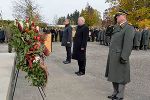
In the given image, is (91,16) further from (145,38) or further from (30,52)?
(30,52)

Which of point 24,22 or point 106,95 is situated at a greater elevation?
point 24,22

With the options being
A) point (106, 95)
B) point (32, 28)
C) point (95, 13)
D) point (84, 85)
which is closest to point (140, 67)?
point (84, 85)

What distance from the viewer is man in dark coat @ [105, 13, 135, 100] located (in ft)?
24.9

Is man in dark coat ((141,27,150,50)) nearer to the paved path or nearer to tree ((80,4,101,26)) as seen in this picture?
the paved path

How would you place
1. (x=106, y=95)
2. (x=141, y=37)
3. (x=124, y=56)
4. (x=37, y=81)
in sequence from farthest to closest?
(x=141, y=37) → (x=106, y=95) → (x=124, y=56) → (x=37, y=81)

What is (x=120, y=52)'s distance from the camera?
→ 769 cm

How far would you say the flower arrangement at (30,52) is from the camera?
684cm

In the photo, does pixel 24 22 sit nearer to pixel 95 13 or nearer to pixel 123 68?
pixel 123 68

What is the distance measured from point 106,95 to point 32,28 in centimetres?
245

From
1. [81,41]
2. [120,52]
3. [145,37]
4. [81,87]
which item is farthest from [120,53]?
[145,37]

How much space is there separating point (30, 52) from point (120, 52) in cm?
187

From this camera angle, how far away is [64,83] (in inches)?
395

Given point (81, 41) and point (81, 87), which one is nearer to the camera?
point (81, 87)

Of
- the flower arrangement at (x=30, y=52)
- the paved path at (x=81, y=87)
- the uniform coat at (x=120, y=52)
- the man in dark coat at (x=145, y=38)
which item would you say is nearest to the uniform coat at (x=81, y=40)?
the paved path at (x=81, y=87)
